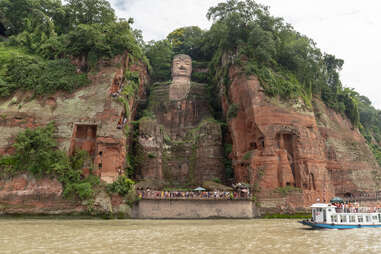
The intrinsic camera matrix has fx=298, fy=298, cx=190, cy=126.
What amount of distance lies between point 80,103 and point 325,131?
3247 centimetres

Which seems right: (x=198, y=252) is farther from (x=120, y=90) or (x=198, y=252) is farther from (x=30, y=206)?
(x=120, y=90)

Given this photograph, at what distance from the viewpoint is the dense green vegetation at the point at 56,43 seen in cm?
3238

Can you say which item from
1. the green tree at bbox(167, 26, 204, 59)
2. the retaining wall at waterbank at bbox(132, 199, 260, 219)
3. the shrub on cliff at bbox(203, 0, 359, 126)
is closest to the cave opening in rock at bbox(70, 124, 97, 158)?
the retaining wall at waterbank at bbox(132, 199, 260, 219)

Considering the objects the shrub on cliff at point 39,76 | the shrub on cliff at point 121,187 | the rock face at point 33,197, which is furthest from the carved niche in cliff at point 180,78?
the rock face at point 33,197

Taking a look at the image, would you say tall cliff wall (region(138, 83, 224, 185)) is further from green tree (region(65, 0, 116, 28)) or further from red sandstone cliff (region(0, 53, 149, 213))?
green tree (region(65, 0, 116, 28))

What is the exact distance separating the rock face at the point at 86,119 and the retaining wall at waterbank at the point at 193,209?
4.48 m

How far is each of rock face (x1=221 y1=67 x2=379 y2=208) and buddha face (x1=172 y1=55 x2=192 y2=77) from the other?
384 inches

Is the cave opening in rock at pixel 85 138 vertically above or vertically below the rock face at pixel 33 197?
above

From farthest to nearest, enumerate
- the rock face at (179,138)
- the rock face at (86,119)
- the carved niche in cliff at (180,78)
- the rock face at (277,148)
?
the carved niche in cliff at (180,78) < the rock face at (179,138) < the rock face at (277,148) < the rock face at (86,119)

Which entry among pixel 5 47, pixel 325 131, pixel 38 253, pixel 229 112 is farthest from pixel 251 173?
pixel 5 47

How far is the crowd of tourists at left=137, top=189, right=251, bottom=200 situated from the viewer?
29531 millimetres

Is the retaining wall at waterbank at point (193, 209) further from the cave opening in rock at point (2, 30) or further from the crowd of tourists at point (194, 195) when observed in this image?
the cave opening in rock at point (2, 30)

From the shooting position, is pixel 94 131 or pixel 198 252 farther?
pixel 94 131

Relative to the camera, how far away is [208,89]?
45.3m
